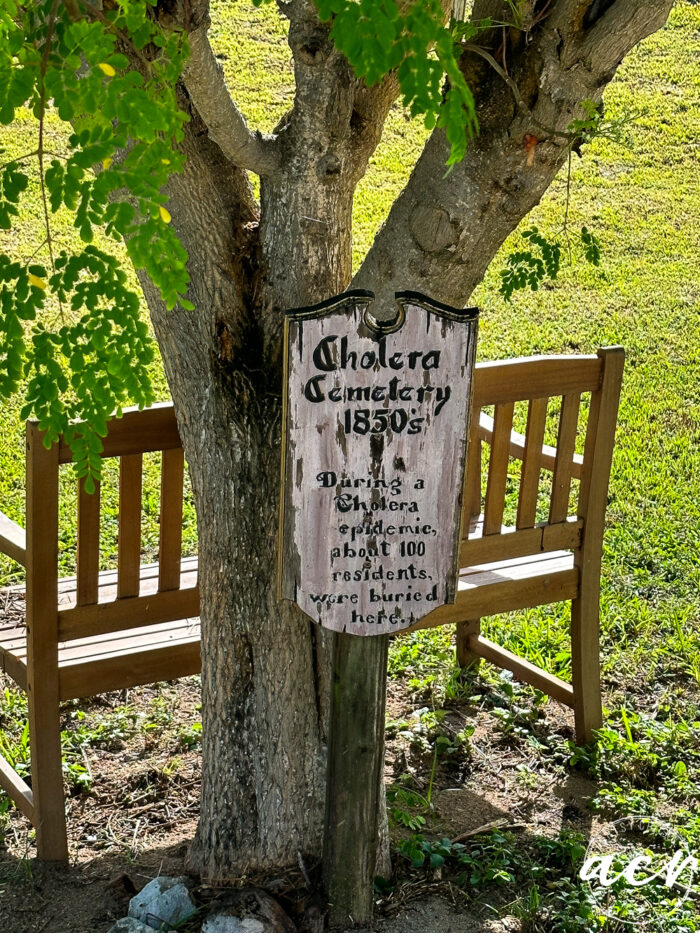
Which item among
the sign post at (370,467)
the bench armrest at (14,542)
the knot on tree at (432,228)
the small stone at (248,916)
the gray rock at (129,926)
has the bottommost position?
the gray rock at (129,926)

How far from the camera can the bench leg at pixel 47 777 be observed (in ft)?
10.6

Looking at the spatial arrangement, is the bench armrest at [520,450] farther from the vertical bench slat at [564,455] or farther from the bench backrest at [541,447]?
the vertical bench slat at [564,455]

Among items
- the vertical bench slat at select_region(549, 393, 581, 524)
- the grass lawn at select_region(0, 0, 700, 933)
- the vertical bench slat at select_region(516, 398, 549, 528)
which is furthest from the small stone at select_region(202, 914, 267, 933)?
the vertical bench slat at select_region(549, 393, 581, 524)

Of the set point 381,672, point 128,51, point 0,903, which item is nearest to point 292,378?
point 381,672

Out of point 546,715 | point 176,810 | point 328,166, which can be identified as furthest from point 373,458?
point 546,715

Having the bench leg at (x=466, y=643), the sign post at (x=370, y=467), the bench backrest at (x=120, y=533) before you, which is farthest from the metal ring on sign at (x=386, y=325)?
the bench leg at (x=466, y=643)

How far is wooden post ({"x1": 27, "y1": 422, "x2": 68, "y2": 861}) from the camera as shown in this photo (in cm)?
307

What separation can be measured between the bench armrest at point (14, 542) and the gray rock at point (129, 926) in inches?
39.1

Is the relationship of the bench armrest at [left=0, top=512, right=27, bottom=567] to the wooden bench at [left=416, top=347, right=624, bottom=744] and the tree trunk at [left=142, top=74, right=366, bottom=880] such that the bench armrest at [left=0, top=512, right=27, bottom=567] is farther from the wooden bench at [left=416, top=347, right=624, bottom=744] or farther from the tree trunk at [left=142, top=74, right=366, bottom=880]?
the wooden bench at [left=416, top=347, right=624, bottom=744]

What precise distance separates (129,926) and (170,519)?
1118mm

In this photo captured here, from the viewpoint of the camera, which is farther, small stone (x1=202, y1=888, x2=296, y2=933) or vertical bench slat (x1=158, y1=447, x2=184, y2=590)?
vertical bench slat (x1=158, y1=447, x2=184, y2=590)

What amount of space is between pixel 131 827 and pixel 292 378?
1865 mm

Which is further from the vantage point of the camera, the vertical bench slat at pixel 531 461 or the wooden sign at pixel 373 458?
the vertical bench slat at pixel 531 461

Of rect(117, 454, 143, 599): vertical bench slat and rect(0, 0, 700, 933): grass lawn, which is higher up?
rect(117, 454, 143, 599): vertical bench slat
